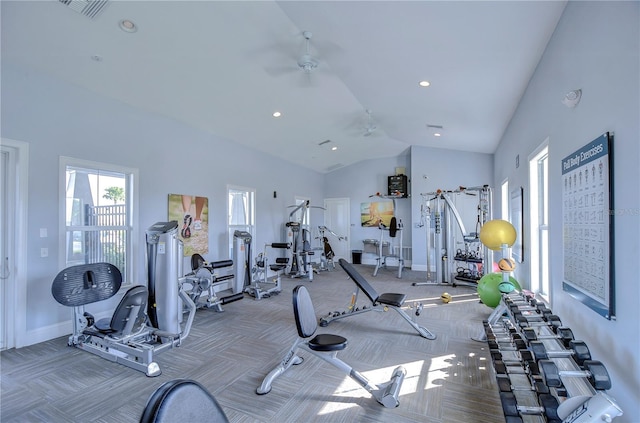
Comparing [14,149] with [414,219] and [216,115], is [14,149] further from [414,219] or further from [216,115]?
[414,219]

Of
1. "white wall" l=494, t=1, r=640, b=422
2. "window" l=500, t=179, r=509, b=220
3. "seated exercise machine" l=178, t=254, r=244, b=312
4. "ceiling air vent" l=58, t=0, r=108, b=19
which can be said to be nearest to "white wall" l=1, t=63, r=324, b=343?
"seated exercise machine" l=178, t=254, r=244, b=312

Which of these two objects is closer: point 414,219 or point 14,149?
point 14,149

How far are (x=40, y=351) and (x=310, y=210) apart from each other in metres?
7.18

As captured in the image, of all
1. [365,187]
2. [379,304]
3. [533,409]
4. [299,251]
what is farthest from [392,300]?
[365,187]

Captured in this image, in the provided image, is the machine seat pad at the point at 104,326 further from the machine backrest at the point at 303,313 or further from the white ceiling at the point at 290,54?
the white ceiling at the point at 290,54

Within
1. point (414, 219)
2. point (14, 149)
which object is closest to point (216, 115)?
point (14, 149)

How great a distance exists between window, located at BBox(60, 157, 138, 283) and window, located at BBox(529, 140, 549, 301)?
5162 millimetres

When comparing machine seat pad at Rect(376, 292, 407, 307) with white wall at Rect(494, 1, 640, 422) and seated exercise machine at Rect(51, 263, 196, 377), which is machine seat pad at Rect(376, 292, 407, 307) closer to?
white wall at Rect(494, 1, 640, 422)

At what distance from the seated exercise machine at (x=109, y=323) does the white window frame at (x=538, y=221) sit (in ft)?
12.9

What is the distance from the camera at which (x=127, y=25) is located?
2.93 metres

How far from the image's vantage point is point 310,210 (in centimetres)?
968

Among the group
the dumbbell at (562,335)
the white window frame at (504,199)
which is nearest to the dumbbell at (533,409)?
the dumbbell at (562,335)

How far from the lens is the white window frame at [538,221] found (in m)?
3.15

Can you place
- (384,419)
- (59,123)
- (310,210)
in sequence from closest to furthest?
1. (384,419)
2. (59,123)
3. (310,210)
